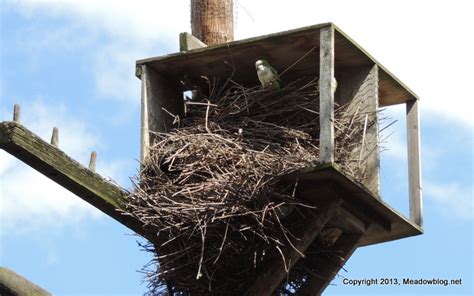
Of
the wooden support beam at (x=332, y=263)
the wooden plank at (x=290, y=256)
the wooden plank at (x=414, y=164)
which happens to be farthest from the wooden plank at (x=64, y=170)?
the wooden plank at (x=414, y=164)

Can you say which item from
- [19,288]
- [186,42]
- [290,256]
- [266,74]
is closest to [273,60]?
[266,74]

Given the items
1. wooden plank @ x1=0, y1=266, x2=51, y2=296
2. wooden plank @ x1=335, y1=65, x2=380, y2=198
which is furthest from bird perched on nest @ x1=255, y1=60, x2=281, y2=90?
wooden plank @ x1=0, y1=266, x2=51, y2=296

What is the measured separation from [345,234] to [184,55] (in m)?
1.64

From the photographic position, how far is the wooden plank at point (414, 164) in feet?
24.0

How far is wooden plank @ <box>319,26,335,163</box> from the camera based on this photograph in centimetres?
630

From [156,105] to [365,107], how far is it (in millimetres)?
1461

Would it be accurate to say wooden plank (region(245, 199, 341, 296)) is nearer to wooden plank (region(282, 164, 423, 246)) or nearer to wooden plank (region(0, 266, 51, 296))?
wooden plank (region(282, 164, 423, 246))

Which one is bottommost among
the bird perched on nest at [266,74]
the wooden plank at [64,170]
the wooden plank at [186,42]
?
the wooden plank at [64,170]

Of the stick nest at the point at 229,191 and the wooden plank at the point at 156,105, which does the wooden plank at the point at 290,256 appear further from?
the wooden plank at the point at 156,105

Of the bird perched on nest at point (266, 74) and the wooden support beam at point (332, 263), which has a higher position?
the bird perched on nest at point (266, 74)

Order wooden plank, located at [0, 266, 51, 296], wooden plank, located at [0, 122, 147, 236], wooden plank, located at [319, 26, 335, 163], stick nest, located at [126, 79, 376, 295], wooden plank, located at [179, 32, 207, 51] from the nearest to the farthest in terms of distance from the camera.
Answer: wooden plank, located at [0, 266, 51, 296] → wooden plank, located at [0, 122, 147, 236] → wooden plank, located at [319, 26, 335, 163] → stick nest, located at [126, 79, 376, 295] → wooden plank, located at [179, 32, 207, 51]

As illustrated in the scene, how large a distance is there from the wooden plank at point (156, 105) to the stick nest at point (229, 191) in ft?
0.30

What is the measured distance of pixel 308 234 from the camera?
649cm

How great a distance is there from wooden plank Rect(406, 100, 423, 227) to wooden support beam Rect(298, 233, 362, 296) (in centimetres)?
51
